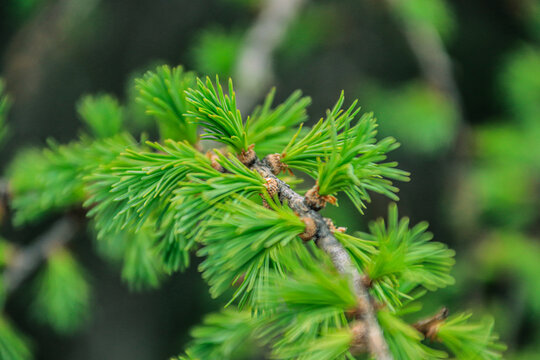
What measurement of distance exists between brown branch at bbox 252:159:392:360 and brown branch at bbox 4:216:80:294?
0.35m

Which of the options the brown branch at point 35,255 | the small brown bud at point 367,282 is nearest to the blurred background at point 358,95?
the brown branch at point 35,255

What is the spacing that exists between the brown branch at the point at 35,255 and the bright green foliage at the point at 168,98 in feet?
0.80

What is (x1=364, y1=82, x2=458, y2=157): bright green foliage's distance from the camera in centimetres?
93

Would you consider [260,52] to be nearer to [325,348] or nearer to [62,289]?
[62,289]

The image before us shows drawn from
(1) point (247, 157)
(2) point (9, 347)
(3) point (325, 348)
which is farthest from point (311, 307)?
(2) point (9, 347)

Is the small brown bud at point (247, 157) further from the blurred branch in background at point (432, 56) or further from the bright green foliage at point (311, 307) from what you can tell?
the blurred branch in background at point (432, 56)

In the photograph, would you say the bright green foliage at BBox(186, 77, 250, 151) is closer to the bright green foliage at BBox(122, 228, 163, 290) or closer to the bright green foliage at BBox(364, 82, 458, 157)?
the bright green foliage at BBox(122, 228, 163, 290)

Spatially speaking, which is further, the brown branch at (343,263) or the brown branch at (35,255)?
the brown branch at (35,255)

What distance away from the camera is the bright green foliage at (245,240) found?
0.26 m

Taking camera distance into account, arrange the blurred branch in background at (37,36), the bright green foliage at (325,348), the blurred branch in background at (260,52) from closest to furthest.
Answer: the bright green foliage at (325,348)
the blurred branch in background at (260,52)
the blurred branch in background at (37,36)

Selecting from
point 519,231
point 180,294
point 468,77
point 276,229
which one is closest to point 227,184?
point 276,229

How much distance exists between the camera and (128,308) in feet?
4.25

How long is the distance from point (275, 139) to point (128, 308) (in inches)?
44.2

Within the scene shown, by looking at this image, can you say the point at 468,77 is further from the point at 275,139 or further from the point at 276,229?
the point at 276,229
